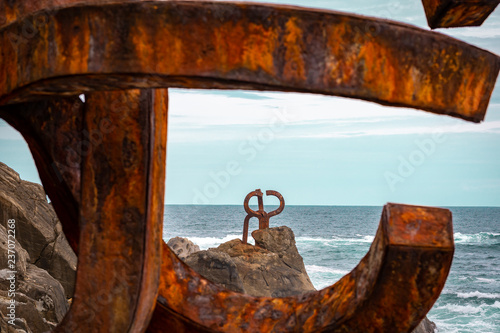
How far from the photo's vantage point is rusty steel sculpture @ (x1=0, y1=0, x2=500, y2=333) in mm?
1269

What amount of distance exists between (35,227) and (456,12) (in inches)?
314

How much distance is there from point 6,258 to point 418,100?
585cm

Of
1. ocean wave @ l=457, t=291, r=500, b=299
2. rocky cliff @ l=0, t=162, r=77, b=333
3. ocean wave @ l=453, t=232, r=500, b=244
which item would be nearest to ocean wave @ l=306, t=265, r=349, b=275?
ocean wave @ l=457, t=291, r=500, b=299

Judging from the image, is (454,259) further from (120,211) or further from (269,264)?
(120,211)

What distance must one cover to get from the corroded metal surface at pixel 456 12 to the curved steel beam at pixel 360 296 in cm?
75

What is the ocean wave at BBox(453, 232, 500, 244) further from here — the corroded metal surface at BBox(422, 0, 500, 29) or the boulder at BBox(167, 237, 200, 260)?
the corroded metal surface at BBox(422, 0, 500, 29)

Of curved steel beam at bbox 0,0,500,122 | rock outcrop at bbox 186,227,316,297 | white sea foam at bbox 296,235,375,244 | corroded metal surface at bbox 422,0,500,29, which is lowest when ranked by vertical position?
white sea foam at bbox 296,235,375,244

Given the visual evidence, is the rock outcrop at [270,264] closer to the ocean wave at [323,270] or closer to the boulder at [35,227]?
the boulder at [35,227]

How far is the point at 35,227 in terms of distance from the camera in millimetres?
8828

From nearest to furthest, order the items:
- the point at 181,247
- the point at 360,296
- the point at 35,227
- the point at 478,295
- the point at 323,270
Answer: the point at 360,296
the point at 35,227
the point at 181,247
the point at 478,295
the point at 323,270

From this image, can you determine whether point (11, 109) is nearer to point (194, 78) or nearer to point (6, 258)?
point (194, 78)

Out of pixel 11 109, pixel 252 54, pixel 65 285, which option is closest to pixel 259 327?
pixel 11 109

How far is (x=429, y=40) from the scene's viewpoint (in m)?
1.35

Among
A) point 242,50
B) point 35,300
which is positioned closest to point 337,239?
point 35,300
